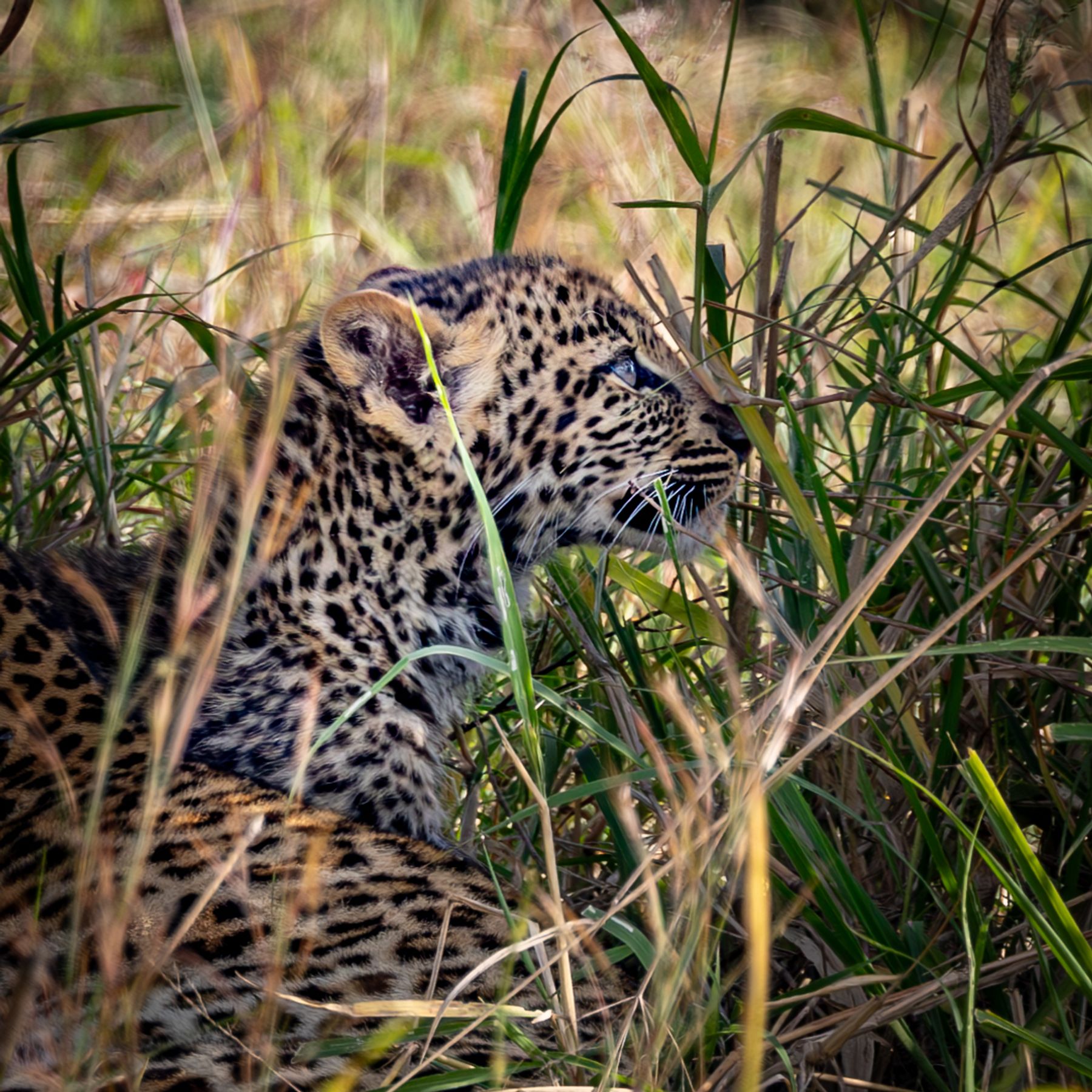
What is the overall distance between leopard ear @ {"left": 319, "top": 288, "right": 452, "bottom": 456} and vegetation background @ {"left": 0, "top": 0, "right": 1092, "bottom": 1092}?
222mm

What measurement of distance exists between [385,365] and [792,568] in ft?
3.10

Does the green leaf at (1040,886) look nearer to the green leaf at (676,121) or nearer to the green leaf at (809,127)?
the green leaf at (809,127)

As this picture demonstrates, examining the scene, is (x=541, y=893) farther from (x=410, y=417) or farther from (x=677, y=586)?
(x=677, y=586)

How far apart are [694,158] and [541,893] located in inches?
61.3

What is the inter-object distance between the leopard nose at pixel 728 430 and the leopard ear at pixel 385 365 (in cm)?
75

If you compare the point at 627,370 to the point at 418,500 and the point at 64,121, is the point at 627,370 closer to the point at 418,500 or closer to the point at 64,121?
the point at 418,500

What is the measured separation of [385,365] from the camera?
3.00m

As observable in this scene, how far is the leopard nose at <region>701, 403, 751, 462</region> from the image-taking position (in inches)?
135

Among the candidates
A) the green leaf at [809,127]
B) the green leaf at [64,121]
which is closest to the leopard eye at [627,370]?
the green leaf at [809,127]

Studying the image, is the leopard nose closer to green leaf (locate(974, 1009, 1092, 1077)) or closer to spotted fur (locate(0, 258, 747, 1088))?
spotted fur (locate(0, 258, 747, 1088))

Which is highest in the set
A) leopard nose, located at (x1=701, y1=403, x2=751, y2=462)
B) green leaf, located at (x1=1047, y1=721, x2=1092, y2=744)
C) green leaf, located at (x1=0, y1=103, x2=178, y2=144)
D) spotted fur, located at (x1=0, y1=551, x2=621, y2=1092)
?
green leaf, located at (x1=0, y1=103, x2=178, y2=144)

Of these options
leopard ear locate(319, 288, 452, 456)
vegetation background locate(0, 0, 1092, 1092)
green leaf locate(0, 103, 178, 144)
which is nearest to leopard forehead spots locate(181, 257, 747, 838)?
leopard ear locate(319, 288, 452, 456)

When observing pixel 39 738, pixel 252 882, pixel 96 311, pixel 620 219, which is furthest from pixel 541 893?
pixel 620 219

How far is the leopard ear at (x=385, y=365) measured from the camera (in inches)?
116
